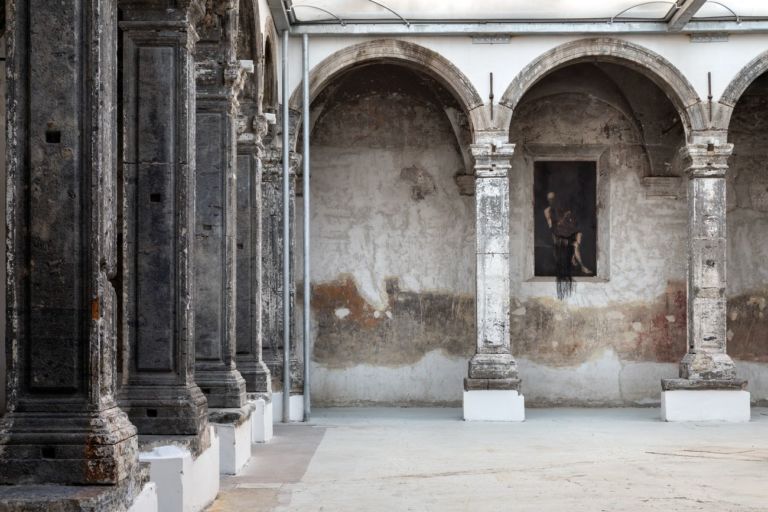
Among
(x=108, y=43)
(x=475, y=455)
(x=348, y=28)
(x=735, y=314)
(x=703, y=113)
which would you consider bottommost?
(x=475, y=455)

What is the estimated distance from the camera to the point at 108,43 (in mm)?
5145

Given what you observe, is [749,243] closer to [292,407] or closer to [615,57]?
[615,57]

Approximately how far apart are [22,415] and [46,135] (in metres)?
1.24

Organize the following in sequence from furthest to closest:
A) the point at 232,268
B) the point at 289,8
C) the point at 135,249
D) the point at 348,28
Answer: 1. the point at 348,28
2. the point at 289,8
3. the point at 232,268
4. the point at 135,249

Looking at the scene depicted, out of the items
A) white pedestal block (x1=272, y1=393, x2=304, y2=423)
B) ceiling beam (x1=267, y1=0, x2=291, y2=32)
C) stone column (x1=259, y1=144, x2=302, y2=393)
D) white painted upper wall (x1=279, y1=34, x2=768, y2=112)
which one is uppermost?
ceiling beam (x1=267, y1=0, x2=291, y2=32)

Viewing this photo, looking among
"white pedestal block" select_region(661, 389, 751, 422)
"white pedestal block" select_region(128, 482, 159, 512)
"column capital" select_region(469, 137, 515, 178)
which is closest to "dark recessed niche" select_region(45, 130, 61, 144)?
"white pedestal block" select_region(128, 482, 159, 512)

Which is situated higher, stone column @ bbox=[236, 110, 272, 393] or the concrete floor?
stone column @ bbox=[236, 110, 272, 393]

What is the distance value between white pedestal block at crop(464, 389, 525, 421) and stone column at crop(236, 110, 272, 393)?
11.1 ft

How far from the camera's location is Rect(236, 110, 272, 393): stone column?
36.5 ft

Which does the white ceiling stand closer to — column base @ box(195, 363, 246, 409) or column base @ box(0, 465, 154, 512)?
column base @ box(195, 363, 246, 409)

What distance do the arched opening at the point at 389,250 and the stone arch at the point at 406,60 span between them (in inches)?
81.0

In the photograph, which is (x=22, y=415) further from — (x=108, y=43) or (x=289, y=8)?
(x=289, y=8)

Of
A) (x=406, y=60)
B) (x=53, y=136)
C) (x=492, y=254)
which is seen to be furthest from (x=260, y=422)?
(x=53, y=136)

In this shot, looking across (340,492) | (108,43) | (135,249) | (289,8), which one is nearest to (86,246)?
(108,43)
